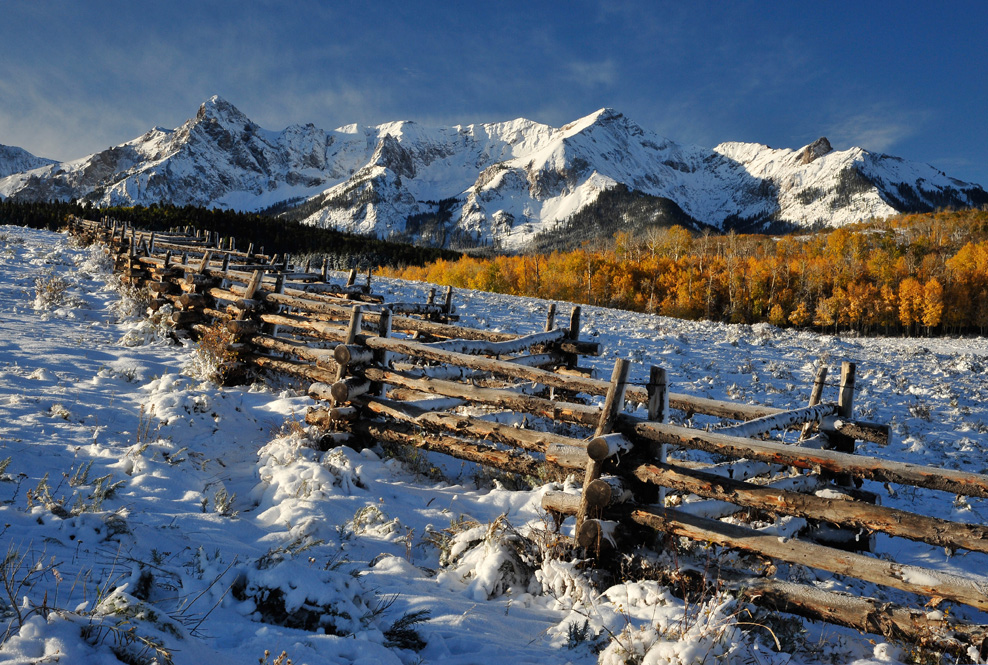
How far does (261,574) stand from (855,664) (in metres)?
3.84

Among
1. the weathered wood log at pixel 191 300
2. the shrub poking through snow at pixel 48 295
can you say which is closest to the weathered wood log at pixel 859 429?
the weathered wood log at pixel 191 300

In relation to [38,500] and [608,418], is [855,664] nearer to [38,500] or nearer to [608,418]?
[608,418]

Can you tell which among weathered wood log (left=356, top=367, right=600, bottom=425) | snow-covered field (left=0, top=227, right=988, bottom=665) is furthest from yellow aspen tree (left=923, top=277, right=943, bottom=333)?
weathered wood log (left=356, top=367, right=600, bottom=425)

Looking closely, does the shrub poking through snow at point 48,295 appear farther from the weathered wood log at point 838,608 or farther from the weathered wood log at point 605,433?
the weathered wood log at point 838,608

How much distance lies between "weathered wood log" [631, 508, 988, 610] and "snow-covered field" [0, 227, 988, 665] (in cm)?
47

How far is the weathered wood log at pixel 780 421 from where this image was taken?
4481mm

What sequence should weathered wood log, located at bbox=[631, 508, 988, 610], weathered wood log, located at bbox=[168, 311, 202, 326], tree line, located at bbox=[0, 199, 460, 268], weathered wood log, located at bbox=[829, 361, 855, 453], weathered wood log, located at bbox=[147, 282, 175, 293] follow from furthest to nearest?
1. tree line, located at bbox=[0, 199, 460, 268]
2. weathered wood log, located at bbox=[147, 282, 175, 293]
3. weathered wood log, located at bbox=[168, 311, 202, 326]
4. weathered wood log, located at bbox=[829, 361, 855, 453]
5. weathered wood log, located at bbox=[631, 508, 988, 610]

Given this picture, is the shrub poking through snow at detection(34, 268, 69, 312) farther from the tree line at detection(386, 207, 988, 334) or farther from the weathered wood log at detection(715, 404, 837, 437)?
the tree line at detection(386, 207, 988, 334)

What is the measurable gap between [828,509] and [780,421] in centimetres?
150

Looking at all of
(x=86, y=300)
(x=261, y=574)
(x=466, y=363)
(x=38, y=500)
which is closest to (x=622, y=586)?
(x=261, y=574)

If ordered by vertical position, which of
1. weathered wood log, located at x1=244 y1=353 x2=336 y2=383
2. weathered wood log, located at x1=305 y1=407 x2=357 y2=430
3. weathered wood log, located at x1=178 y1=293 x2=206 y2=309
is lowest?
weathered wood log, located at x1=305 y1=407 x2=357 y2=430

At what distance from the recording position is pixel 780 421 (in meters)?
5.00

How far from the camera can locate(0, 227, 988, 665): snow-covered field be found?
101 inches

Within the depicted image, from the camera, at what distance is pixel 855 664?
123 inches
